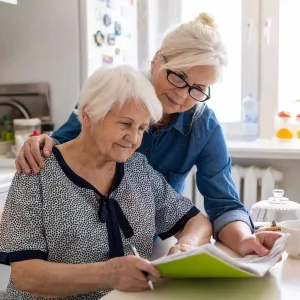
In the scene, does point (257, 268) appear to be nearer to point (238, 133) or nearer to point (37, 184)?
point (37, 184)

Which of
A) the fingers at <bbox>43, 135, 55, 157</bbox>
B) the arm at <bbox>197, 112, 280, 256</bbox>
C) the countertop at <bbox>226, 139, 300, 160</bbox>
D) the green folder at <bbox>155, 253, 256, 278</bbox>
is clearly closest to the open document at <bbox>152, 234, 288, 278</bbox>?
the green folder at <bbox>155, 253, 256, 278</bbox>

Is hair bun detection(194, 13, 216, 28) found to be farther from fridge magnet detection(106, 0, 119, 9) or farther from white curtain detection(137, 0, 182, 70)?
white curtain detection(137, 0, 182, 70)

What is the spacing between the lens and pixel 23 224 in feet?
3.72

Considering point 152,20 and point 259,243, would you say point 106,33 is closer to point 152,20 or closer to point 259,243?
point 152,20

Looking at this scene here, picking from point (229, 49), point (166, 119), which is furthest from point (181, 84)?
point (229, 49)

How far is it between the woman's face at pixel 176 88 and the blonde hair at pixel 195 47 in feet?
0.07

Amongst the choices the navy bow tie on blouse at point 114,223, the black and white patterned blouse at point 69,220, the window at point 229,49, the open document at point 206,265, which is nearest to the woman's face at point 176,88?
the black and white patterned blouse at point 69,220

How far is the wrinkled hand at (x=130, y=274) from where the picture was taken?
3.17ft

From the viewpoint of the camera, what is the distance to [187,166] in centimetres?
158

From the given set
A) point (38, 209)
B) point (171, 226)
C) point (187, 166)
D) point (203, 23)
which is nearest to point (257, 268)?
point (171, 226)

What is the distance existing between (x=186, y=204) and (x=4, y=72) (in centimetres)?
163

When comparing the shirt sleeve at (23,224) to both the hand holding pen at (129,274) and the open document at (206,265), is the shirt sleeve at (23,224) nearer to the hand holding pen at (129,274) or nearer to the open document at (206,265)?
the hand holding pen at (129,274)

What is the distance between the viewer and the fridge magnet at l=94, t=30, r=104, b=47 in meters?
2.52

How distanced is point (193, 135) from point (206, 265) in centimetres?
68
